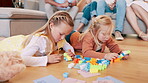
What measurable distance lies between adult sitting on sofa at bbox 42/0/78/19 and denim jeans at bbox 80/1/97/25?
0.66 ft

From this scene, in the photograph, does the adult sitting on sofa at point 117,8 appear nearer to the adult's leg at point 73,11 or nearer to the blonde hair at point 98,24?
the adult's leg at point 73,11

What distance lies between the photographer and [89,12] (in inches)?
89.6

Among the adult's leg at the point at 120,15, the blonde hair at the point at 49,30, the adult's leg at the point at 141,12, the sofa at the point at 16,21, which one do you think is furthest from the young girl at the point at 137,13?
the blonde hair at the point at 49,30

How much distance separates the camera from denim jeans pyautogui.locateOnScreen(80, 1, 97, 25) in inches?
86.7

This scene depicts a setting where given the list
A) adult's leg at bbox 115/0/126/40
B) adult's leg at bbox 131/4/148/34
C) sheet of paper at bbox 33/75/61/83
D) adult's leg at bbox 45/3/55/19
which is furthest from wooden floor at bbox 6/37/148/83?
adult's leg at bbox 45/3/55/19

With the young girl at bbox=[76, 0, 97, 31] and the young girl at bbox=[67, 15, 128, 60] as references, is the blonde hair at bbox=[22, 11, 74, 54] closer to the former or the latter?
the young girl at bbox=[67, 15, 128, 60]

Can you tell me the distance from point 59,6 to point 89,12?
465mm

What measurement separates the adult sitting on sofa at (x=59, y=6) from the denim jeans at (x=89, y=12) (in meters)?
0.20

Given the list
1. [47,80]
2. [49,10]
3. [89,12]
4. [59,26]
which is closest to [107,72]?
[47,80]

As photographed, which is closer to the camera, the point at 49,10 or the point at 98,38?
the point at 98,38

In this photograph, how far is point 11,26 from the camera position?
1696 millimetres

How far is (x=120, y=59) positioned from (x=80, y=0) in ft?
6.58

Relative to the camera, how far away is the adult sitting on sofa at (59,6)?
2.31 meters

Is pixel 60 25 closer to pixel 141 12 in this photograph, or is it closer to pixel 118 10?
pixel 118 10
